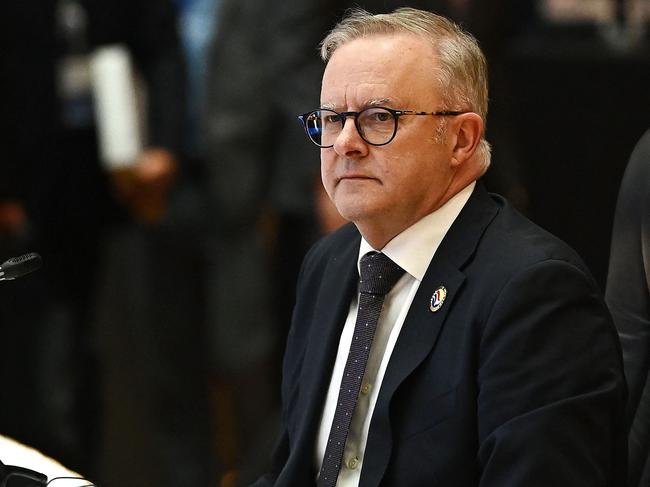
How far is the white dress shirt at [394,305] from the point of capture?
2.11 m

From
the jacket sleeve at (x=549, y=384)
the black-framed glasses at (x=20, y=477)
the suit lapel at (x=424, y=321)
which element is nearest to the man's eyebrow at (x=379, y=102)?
the suit lapel at (x=424, y=321)

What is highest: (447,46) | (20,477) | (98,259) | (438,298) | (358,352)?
(447,46)

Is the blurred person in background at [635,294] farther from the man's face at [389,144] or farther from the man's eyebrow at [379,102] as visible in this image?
the man's eyebrow at [379,102]

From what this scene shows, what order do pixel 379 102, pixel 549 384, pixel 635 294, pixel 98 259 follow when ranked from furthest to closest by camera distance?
pixel 98 259
pixel 635 294
pixel 379 102
pixel 549 384

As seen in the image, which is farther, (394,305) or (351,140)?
(394,305)

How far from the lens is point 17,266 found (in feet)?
6.81

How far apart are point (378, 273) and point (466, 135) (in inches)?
10.2

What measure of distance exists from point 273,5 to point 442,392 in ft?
8.12

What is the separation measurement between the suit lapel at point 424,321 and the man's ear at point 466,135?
77 mm

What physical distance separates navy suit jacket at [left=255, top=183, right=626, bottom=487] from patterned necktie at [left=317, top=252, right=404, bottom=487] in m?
0.06

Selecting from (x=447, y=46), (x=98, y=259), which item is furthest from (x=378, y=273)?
(x=98, y=259)

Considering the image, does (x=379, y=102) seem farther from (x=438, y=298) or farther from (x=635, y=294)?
(x=635, y=294)

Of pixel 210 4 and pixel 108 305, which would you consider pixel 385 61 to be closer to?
pixel 210 4

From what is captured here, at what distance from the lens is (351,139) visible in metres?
2.04
